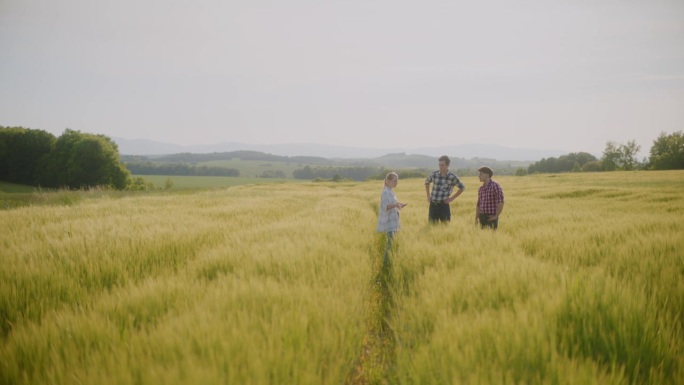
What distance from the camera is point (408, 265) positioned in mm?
4945

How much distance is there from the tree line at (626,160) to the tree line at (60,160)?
334 ft

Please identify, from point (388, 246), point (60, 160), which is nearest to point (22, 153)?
point (60, 160)

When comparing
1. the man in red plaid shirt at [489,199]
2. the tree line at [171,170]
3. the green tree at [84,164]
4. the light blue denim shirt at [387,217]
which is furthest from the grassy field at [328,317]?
the tree line at [171,170]

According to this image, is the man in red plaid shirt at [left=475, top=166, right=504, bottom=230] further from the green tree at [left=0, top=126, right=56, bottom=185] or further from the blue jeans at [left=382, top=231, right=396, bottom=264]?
the green tree at [left=0, top=126, right=56, bottom=185]

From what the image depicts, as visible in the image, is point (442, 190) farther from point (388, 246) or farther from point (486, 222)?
point (388, 246)

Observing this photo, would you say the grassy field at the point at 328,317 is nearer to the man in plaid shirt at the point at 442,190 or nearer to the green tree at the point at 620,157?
the man in plaid shirt at the point at 442,190

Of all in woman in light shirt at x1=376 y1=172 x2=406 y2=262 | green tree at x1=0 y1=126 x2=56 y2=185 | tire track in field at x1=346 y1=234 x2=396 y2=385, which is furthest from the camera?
green tree at x1=0 y1=126 x2=56 y2=185

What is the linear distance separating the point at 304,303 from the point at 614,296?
2792mm

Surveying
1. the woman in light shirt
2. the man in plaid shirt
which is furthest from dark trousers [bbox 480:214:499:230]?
the woman in light shirt

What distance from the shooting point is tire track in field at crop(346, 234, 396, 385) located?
256 centimetres

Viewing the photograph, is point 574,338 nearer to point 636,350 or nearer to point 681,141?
point 636,350

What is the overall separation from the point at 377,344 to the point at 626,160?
12674cm

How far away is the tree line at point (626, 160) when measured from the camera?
7555 centimetres

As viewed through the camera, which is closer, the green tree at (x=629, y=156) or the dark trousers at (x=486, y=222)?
the dark trousers at (x=486, y=222)
